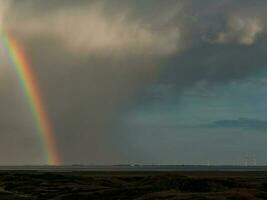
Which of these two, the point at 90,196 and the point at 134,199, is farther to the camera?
the point at 90,196

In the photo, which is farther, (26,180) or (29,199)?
(26,180)

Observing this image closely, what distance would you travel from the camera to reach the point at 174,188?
298 feet

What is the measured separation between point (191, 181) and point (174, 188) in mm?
4457

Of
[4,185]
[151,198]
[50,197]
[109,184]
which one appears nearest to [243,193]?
[151,198]

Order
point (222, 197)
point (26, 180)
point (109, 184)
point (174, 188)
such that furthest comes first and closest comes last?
point (26, 180), point (109, 184), point (174, 188), point (222, 197)

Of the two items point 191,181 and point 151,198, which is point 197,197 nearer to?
point 151,198

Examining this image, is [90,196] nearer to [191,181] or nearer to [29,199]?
[29,199]

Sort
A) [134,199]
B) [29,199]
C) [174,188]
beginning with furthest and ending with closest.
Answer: [174,188] < [29,199] < [134,199]

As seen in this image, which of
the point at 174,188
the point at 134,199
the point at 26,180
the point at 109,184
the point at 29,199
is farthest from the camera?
the point at 26,180

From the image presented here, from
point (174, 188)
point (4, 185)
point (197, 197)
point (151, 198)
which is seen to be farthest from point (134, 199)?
point (4, 185)

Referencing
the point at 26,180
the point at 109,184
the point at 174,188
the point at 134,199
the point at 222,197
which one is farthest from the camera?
the point at 26,180

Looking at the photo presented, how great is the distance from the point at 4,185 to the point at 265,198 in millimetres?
74243

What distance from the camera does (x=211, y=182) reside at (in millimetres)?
93250

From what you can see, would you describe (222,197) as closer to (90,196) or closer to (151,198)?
(151,198)
